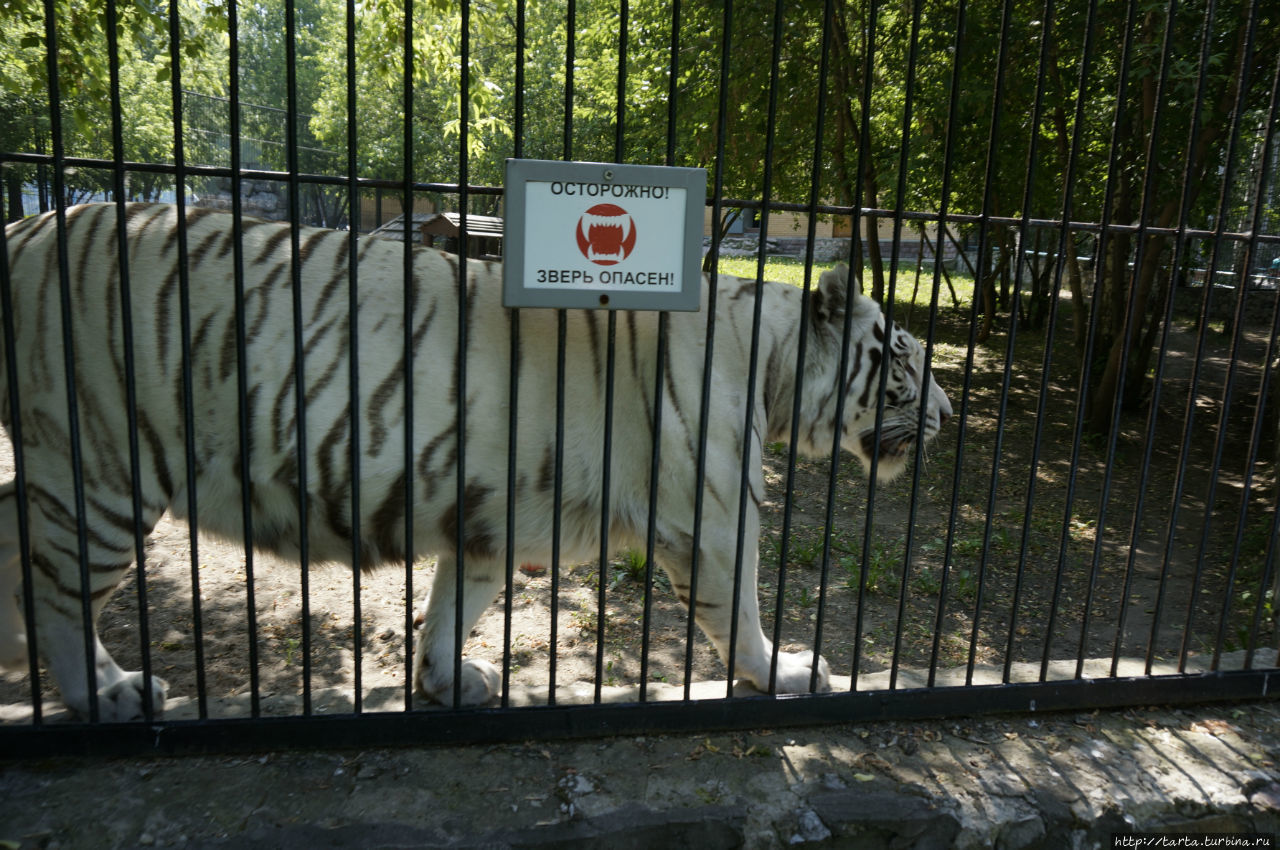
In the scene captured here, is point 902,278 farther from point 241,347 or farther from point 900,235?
point 241,347

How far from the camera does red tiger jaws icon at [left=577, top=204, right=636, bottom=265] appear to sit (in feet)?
8.90

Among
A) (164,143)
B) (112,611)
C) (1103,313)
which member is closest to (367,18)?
(112,611)

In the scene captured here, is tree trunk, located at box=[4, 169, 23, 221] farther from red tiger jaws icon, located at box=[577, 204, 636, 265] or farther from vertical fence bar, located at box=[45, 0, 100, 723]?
red tiger jaws icon, located at box=[577, 204, 636, 265]

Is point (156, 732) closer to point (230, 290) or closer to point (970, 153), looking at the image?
point (230, 290)

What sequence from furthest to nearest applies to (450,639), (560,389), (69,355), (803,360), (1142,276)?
1. (1142,276)
2. (450,639)
3. (803,360)
4. (560,389)
5. (69,355)

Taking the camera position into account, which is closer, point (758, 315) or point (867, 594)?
point (758, 315)

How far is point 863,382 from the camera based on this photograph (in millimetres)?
3570

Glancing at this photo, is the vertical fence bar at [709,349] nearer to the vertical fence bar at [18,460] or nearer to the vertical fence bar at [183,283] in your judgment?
the vertical fence bar at [183,283]

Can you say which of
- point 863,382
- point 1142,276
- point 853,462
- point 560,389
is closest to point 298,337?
point 560,389

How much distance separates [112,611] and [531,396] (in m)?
2.86

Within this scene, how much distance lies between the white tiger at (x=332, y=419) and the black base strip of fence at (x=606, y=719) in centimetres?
17

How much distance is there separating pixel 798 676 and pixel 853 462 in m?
4.82

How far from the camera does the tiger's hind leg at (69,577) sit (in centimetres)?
289

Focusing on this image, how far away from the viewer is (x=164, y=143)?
2508 centimetres
